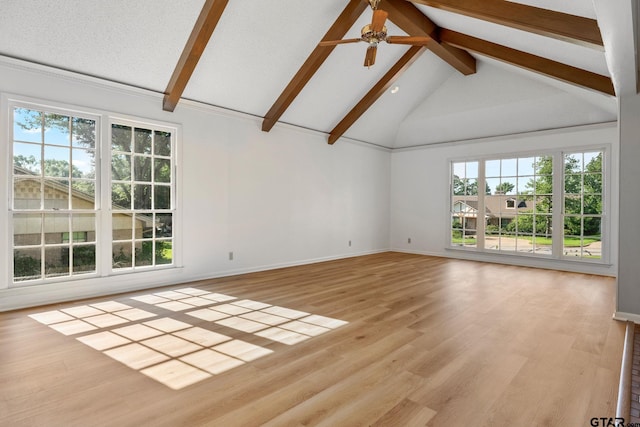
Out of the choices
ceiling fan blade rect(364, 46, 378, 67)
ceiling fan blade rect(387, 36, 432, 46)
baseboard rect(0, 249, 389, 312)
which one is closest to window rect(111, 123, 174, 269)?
baseboard rect(0, 249, 389, 312)

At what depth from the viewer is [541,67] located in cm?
450

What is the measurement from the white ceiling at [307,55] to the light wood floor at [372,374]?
2.30 metres

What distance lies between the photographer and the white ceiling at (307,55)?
3.34m

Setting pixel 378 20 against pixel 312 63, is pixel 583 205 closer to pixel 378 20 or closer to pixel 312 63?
pixel 378 20

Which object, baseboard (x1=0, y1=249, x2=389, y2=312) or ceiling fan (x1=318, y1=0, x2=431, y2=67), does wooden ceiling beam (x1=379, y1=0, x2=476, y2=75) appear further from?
baseboard (x1=0, y1=249, x2=389, y2=312)

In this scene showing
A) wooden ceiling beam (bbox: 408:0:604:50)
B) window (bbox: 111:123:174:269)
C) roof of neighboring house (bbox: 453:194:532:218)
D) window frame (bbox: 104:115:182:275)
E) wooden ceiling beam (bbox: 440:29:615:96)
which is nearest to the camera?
wooden ceiling beam (bbox: 408:0:604:50)

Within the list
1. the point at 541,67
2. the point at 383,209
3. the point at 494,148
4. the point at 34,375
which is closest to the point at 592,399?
the point at 34,375

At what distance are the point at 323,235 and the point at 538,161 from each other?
14.9 feet

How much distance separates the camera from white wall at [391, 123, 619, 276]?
592cm

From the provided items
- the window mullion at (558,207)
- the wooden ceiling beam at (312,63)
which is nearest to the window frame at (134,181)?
the wooden ceiling beam at (312,63)

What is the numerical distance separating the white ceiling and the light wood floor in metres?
2.30

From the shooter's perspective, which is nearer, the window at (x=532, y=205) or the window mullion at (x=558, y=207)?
the window at (x=532, y=205)

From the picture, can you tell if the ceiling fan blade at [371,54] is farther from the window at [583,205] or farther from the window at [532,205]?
the window at [583,205]

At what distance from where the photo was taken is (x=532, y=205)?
6.71 meters
